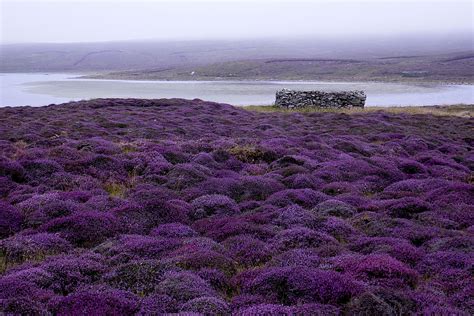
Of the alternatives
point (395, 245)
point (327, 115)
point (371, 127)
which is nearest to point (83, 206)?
point (395, 245)

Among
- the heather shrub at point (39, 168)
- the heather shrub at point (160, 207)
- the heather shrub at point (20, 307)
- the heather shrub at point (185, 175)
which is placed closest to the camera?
the heather shrub at point (20, 307)

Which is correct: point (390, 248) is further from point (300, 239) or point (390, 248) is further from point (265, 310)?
point (265, 310)

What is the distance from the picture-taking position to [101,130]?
98.7 ft

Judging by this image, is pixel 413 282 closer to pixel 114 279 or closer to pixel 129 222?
pixel 114 279

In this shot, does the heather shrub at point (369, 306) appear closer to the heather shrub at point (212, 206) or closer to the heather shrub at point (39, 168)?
the heather shrub at point (212, 206)

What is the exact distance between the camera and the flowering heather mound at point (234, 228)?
8.41m

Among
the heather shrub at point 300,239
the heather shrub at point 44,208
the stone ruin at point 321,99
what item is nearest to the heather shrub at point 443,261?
the heather shrub at point 300,239

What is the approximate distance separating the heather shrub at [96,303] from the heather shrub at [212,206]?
229 inches

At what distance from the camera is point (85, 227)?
1241cm

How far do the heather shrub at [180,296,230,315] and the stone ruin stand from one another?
45.3m

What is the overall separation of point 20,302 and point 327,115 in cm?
3735

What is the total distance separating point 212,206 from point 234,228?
97.4 inches

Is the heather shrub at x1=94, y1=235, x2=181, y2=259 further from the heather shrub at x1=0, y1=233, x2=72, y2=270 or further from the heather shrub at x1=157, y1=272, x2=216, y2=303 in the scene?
the heather shrub at x1=157, y1=272, x2=216, y2=303

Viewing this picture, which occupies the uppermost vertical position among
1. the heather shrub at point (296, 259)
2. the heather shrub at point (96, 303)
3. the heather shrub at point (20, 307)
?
the heather shrub at point (20, 307)
